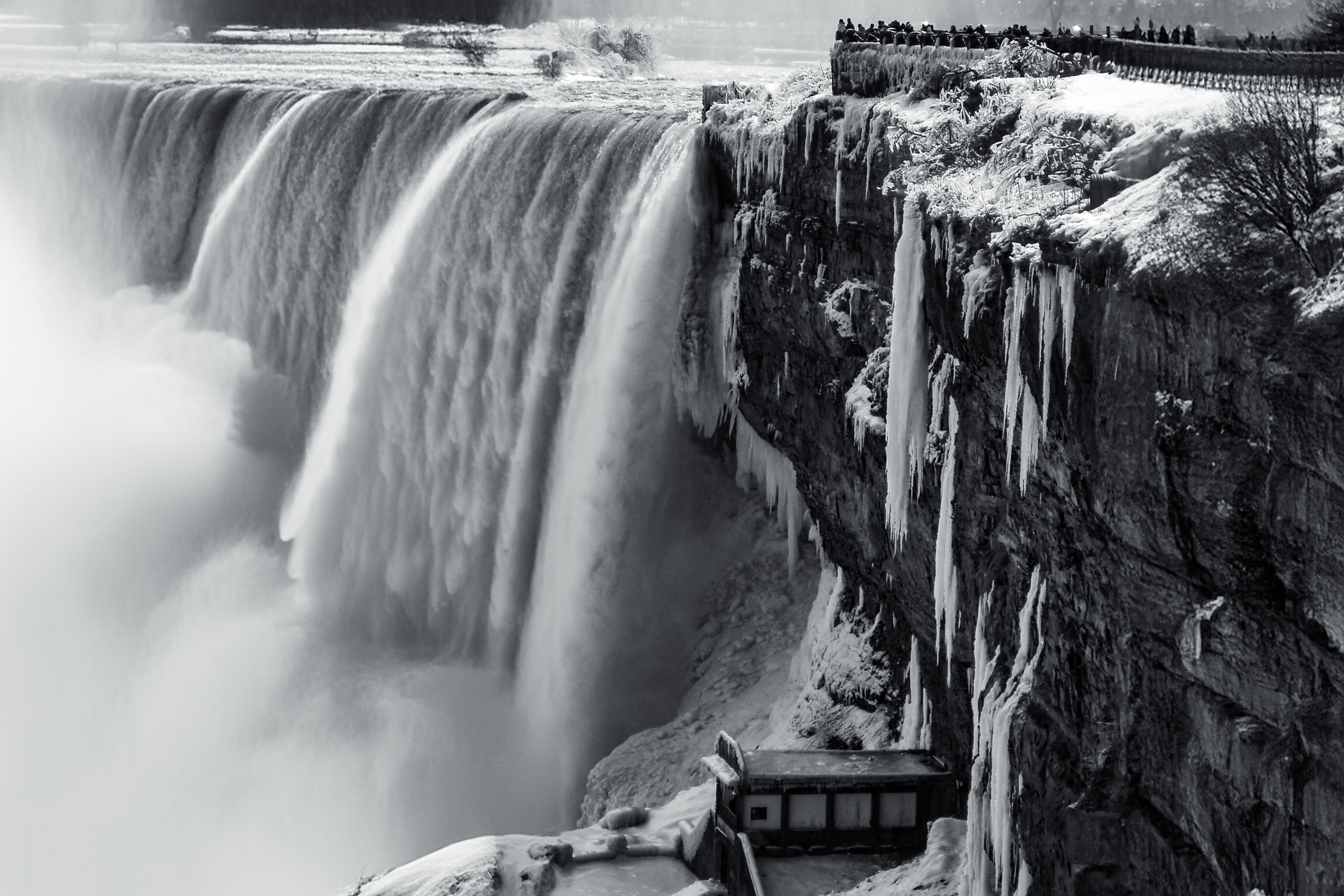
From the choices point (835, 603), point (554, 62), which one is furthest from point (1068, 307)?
point (554, 62)

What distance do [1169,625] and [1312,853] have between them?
2011mm

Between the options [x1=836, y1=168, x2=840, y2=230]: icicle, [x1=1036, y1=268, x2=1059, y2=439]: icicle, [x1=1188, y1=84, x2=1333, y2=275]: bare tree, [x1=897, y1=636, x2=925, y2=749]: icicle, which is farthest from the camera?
[x1=836, y1=168, x2=840, y2=230]: icicle

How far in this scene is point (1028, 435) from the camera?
48.8ft

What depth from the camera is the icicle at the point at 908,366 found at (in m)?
18.0

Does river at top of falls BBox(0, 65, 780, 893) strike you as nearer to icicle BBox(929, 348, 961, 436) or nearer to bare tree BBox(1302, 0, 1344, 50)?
icicle BBox(929, 348, 961, 436)

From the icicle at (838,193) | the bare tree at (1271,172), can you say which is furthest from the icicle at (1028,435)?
the icicle at (838,193)

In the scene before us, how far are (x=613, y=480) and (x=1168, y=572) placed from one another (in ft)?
48.1

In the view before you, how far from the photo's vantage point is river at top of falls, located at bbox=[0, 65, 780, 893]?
26750 mm

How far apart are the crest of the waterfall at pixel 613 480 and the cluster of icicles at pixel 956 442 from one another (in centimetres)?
703

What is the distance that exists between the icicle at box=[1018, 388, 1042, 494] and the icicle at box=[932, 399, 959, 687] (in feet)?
7.36

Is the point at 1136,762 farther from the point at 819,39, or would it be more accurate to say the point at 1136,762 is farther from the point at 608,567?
the point at 819,39

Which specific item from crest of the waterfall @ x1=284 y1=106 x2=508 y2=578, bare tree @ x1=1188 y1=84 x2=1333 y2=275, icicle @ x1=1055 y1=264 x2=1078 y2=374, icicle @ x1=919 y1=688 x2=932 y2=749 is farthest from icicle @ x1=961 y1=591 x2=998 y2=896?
crest of the waterfall @ x1=284 y1=106 x2=508 y2=578

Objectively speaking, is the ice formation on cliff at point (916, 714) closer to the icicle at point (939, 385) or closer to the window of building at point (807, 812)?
the window of building at point (807, 812)

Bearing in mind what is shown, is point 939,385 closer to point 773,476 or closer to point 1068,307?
point 1068,307
